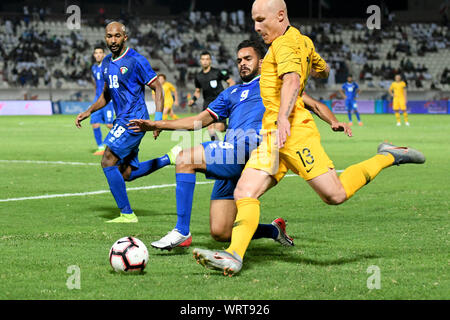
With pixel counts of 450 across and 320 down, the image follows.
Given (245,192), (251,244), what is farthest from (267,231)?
(245,192)

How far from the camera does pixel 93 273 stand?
17.5 ft

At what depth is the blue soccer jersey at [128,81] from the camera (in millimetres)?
8492

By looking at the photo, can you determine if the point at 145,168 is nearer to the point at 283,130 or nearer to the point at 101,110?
the point at 283,130

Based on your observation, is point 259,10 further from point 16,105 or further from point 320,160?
point 16,105

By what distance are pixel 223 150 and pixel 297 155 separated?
0.89 meters

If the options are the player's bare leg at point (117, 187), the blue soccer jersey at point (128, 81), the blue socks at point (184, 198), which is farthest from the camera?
the blue soccer jersey at point (128, 81)

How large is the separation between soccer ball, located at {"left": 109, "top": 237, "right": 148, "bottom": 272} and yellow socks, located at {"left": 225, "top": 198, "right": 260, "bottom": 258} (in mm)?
685

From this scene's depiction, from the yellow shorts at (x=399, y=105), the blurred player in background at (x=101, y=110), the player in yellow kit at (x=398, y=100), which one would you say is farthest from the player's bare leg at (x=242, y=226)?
the yellow shorts at (x=399, y=105)

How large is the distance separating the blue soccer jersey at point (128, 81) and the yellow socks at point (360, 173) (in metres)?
3.36

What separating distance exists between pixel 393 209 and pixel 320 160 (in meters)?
3.73

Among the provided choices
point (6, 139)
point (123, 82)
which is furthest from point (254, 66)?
point (6, 139)

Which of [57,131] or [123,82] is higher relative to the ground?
[123,82]

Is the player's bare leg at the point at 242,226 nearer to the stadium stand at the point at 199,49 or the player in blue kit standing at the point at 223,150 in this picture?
the player in blue kit standing at the point at 223,150

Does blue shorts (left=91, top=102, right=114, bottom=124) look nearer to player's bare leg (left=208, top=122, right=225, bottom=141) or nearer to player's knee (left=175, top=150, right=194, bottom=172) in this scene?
player's bare leg (left=208, top=122, right=225, bottom=141)
